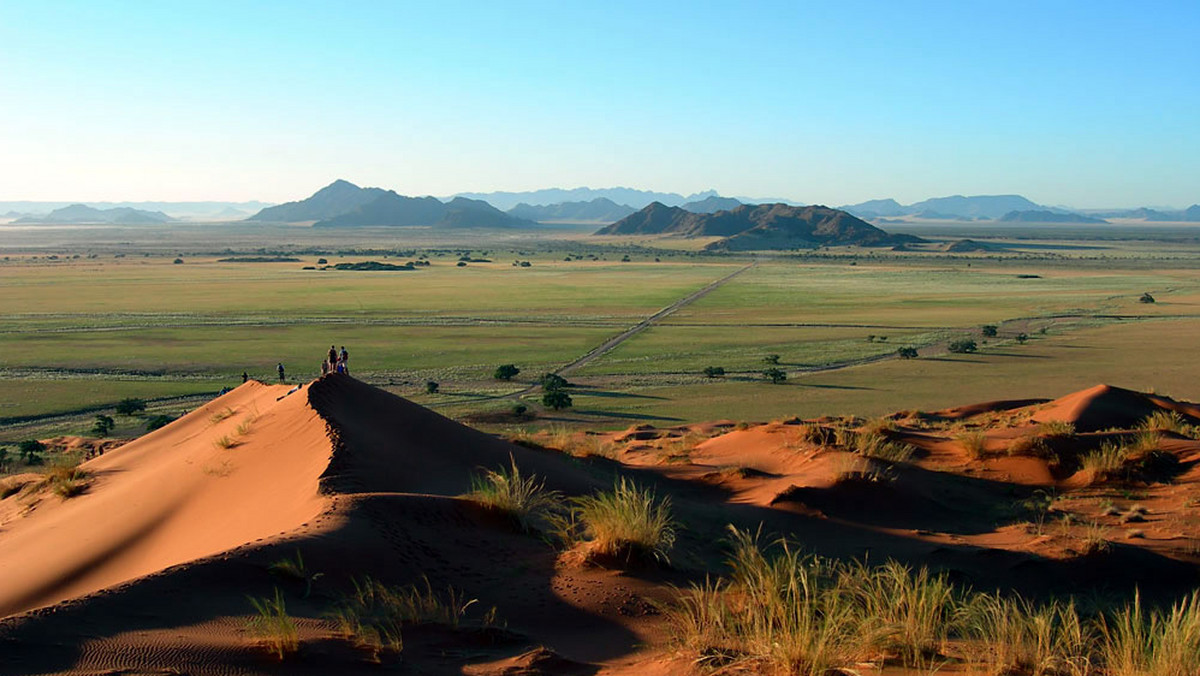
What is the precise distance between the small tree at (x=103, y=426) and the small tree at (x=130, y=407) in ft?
A: 3.71

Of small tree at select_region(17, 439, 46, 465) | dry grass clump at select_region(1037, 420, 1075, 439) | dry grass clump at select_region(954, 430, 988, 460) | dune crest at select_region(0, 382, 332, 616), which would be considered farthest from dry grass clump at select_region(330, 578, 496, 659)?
small tree at select_region(17, 439, 46, 465)

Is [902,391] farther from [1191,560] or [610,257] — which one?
[610,257]

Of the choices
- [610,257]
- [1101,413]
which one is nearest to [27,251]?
[610,257]

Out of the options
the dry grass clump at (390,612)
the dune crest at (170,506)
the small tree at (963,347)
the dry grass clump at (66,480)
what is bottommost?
the small tree at (963,347)

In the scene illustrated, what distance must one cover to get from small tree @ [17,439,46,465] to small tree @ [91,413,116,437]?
80.5 inches

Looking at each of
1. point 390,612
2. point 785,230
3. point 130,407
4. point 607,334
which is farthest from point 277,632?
point 785,230

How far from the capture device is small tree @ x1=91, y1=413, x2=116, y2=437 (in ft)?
75.3

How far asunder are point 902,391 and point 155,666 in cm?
2781

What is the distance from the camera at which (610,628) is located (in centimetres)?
714

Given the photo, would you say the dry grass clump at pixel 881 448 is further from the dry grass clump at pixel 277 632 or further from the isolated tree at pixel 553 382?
the isolated tree at pixel 553 382

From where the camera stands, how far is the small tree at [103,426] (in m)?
23.0

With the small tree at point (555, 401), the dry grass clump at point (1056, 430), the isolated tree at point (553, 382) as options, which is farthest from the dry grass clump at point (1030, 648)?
the isolated tree at point (553, 382)

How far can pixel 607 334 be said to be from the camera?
4575 centimetres

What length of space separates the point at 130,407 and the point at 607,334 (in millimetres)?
24578
